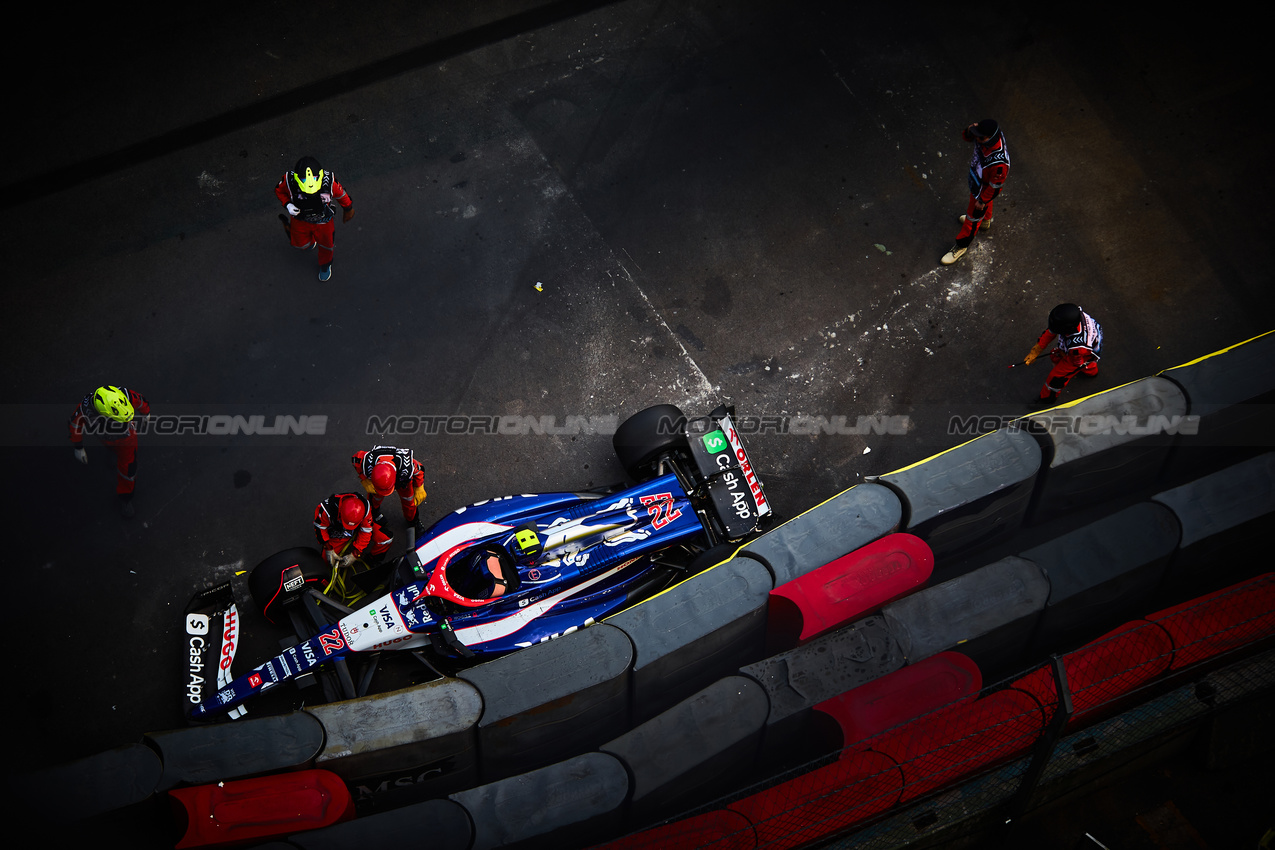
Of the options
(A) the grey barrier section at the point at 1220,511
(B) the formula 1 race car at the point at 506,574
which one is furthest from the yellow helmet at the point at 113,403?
(A) the grey barrier section at the point at 1220,511

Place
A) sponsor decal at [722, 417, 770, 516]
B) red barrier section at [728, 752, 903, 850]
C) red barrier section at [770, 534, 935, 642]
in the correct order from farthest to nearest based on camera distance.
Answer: sponsor decal at [722, 417, 770, 516] → red barrier section at [770, 534, 935, 642] → red barrier section at [728, 752, 903, 850]

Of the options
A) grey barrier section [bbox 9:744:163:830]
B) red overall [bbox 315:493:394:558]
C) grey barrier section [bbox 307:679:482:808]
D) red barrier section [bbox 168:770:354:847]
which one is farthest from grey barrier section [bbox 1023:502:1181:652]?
grey barrier section [bbox 9:744:163:830]

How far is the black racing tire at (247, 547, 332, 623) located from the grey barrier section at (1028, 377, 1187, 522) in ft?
17.8

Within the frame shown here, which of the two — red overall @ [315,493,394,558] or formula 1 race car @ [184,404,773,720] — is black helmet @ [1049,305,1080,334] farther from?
red overall @ [315,493,394,558]

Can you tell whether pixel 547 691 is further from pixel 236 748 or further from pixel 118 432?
pixel 118 432

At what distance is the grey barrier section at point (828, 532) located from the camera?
644 centimetres

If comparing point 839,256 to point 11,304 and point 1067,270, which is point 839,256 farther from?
point 11,304

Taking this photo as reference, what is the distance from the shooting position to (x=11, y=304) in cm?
837

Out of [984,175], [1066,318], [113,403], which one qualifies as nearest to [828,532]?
[1066,318]

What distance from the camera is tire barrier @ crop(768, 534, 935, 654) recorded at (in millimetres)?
6238

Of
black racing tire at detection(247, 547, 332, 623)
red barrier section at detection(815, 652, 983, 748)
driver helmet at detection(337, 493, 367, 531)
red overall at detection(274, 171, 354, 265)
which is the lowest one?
red barrier section at detection(815, 652, 983, 748)

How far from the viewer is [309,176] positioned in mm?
7766

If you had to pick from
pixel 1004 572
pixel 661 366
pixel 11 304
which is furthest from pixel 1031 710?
pixel 11 304

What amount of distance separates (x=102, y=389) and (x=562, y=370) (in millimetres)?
3564
